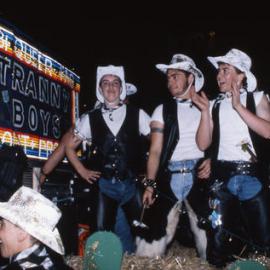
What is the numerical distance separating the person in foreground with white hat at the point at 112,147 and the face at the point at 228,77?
1.19 meters

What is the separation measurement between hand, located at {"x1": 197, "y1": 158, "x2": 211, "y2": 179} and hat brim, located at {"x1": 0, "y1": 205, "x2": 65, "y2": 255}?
2.24 metres

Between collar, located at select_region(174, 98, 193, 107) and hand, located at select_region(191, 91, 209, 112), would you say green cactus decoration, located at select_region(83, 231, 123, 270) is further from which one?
collar, located at select_region(174, 98, 193, 107)

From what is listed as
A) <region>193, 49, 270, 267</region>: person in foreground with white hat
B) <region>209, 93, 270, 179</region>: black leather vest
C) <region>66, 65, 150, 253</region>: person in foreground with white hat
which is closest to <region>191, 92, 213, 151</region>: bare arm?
<region>193, 49, 270, 267</region>: person in foreground with white hat

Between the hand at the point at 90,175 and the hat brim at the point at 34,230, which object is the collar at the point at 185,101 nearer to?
the hand at the point at 90,175

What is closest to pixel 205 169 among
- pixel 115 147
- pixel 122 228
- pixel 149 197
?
pixel 149 197

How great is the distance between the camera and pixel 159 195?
4629mm

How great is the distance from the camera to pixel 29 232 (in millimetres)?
2480

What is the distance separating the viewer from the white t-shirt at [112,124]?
501 cm

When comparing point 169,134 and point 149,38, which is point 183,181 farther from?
point 149,38

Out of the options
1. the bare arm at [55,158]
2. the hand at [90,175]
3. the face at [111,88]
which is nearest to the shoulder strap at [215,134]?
the face at [111,88]

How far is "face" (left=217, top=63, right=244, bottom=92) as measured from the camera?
433 cm

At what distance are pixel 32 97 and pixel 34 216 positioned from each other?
363cm

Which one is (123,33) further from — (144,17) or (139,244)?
(139,244)

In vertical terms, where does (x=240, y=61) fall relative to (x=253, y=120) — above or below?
above
